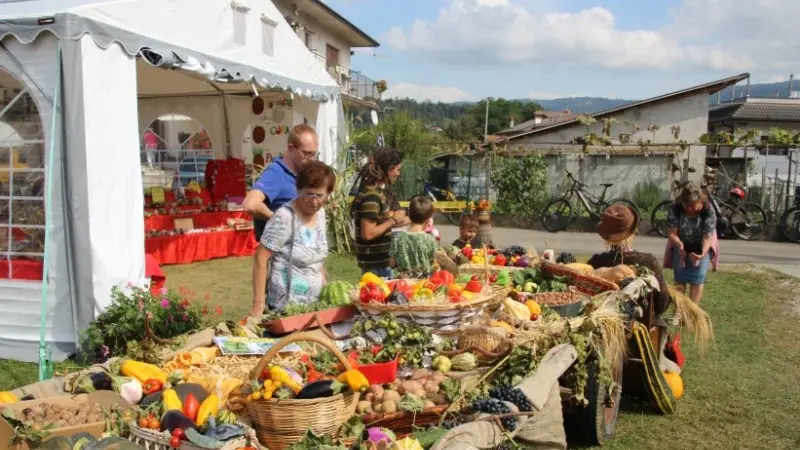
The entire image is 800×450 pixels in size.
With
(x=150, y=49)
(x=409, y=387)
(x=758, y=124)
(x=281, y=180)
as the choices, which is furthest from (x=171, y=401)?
(x=758, y=124)

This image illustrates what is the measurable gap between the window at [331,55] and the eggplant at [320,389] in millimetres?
26223

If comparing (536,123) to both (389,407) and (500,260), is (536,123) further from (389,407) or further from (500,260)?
(389,407)

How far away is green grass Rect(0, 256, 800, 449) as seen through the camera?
4.72 meters

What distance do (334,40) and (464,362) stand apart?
28197mm

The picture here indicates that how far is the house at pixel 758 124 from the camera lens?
55.9 ft

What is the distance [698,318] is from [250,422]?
3822 millimetres

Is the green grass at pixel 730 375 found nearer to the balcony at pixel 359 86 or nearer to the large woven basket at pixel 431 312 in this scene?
the large woven basket at pixel 431 312

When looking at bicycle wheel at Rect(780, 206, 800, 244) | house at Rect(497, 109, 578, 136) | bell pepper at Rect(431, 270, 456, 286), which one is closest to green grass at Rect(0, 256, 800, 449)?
bell pepper at Rect(431, 270, 456, 286)

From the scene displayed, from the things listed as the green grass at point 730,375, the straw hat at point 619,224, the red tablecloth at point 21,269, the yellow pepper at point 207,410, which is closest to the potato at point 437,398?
the yellow pepper at point 207,410

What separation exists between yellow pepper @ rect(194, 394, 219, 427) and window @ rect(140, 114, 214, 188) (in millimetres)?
11290

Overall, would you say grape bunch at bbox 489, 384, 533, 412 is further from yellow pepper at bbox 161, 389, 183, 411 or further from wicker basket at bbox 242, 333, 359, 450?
yellow pepper at bbox 161, 389, 183, 411

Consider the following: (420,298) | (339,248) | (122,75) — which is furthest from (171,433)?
(339,248)

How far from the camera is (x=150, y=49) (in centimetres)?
684

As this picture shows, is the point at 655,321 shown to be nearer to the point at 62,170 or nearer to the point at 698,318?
the point at 698,318
